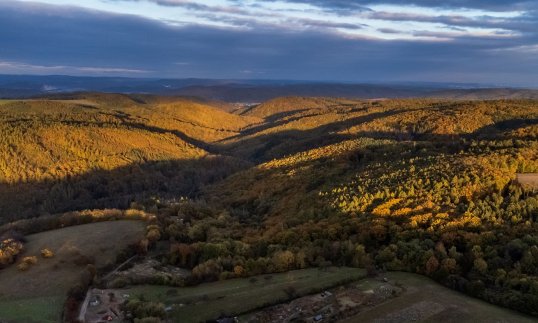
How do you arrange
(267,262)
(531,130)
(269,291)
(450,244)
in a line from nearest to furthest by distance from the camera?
(269,291)
(450,244)
(267,262)
(531,130)

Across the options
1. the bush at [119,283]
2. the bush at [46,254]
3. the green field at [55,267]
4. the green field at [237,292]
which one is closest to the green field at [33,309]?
the green field at [55,267]

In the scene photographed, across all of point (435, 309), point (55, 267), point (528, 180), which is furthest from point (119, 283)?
point (528, 180)

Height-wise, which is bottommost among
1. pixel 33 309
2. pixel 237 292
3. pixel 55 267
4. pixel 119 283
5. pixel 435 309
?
pixel 55 267

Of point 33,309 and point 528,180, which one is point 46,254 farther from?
point 528,180

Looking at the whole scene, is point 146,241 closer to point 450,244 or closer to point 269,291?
point 269,291

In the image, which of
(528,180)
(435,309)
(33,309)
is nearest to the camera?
(435,309)

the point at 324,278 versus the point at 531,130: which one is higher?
the point at 531,130

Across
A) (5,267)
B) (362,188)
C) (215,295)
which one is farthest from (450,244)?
(5,267)
